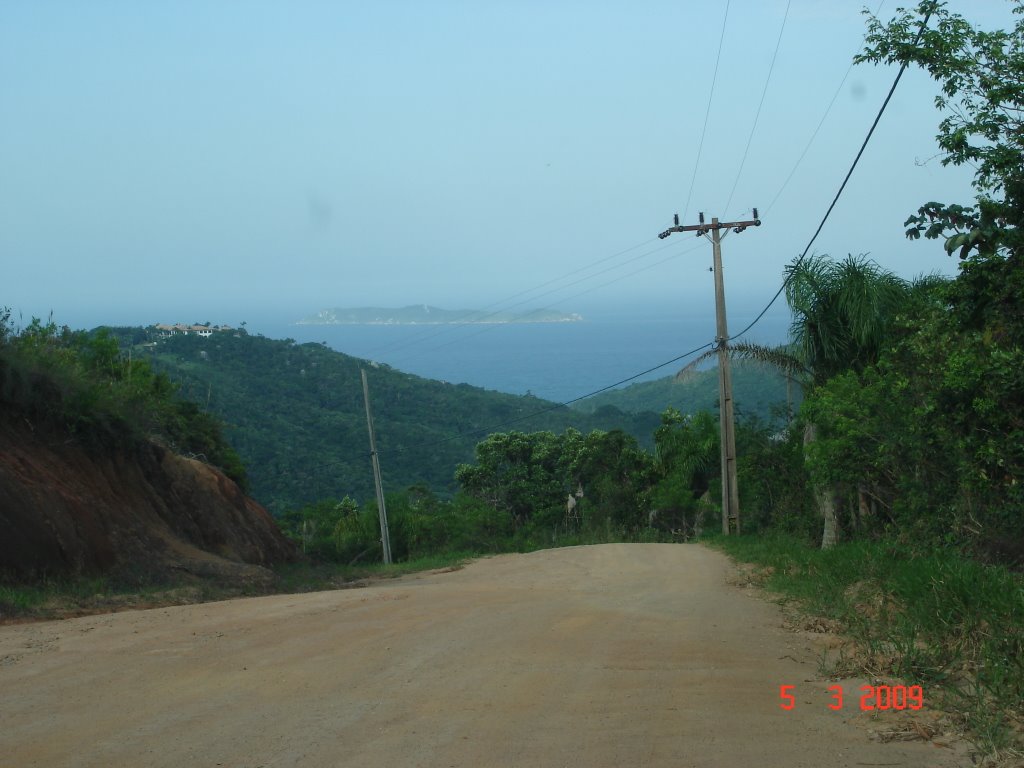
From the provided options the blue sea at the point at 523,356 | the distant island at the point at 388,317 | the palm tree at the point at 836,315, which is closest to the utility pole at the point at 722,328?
the palm tree at the point at 836,315

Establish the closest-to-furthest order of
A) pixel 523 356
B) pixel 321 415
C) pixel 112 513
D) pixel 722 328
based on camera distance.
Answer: pixel 112 513 < pixel 722 328 < pixel 321 415 < pixel 523 356

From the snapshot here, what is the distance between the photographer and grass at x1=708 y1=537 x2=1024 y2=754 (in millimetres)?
6102

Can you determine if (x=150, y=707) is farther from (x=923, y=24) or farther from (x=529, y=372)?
(x=529, y=372)

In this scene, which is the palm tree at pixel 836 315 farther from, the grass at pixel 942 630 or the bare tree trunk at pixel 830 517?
the grass at pixel 942 630

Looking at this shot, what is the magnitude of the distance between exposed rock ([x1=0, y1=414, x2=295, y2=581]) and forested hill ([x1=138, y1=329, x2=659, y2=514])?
21.6m

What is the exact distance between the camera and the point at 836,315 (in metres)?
20.0

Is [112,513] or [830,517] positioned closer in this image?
[112,513]

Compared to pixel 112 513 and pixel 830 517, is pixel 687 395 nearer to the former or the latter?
pixel 830 517

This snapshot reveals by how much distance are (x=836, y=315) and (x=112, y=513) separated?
1436 centimetres

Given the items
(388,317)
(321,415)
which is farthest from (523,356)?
(321,415)

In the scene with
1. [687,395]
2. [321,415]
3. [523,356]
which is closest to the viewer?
[321,415]
